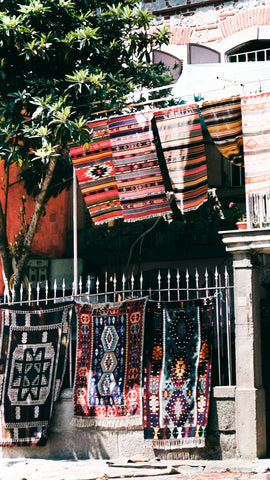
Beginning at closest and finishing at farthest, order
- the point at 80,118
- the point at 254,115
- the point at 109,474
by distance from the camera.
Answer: the point at 109,474, the point at 254,115, the point at 80,118

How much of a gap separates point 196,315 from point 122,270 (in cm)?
558

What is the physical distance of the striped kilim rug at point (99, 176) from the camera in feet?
38.8

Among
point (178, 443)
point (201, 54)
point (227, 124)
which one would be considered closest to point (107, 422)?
point (178, 443)

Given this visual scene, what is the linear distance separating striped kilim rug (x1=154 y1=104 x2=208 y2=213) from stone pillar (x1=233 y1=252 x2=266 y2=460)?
4.16ft

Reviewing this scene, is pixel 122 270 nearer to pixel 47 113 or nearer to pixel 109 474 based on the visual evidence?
pixel 47 113

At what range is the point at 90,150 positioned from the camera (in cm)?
1195

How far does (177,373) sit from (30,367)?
8.06ft

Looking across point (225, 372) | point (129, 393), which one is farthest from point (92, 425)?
point (225, 372)

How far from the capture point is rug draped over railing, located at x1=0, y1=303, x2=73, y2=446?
1136 centimetres

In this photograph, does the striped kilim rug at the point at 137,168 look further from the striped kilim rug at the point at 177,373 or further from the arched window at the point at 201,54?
the arched window at the point at 201,54

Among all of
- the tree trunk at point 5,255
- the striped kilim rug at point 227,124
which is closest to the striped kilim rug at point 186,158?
the striped kilim rug at point 227,124

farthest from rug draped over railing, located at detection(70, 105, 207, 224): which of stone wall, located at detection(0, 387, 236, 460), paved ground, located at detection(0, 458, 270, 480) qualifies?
paved ground, located at detection(0, 458, 270, 480)

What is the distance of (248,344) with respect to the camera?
33.5 feet

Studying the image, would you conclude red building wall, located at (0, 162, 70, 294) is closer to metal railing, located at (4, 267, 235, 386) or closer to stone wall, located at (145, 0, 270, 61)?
metal railing, located at (4, 267, 235, 386)
